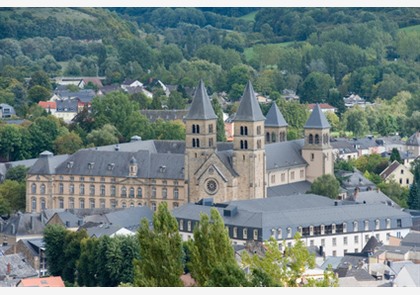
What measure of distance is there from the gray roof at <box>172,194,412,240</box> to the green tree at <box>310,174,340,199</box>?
168 inches

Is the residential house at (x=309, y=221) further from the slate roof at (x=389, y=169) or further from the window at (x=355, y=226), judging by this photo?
the slate roof at (x=389, y=169)

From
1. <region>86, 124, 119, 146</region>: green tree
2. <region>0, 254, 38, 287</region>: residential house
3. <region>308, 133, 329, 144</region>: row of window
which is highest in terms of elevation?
<region>86, 124, 119, 146</region>: green tree

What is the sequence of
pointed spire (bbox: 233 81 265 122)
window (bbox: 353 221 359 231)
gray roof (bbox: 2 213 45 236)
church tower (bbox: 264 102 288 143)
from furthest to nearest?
church tower (bbox: 264 102 288 143)
pointed spire (bbox: 233 81 265 122)
gray roof (bbox: 2 213 45 236)
window (bbox: 353 221 359 231)

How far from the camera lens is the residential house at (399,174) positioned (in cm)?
9984

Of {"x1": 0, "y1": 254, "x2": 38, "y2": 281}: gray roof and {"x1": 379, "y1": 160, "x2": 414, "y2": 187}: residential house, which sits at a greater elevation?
{"x1": 379, "y1": 160, "x2": 414, "y2": 187}: residential house

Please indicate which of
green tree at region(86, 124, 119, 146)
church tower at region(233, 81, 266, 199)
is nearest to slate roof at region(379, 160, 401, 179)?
green tree at region(86, 124, 119, 146)

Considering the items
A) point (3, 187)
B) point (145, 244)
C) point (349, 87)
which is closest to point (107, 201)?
point (3, 187)

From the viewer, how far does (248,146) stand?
271 feet

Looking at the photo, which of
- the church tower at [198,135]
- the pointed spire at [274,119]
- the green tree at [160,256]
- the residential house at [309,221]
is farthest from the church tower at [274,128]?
the green tree at [160,256]

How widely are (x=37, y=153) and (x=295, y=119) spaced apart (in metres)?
18.9

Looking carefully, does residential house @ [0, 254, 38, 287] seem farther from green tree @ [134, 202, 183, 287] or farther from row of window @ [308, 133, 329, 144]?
green tree @ [134, 202, 183, 287]

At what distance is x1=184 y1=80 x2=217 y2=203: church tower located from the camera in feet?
273

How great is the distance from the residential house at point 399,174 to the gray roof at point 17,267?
104ft

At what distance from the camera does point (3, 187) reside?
9100 centimetres
